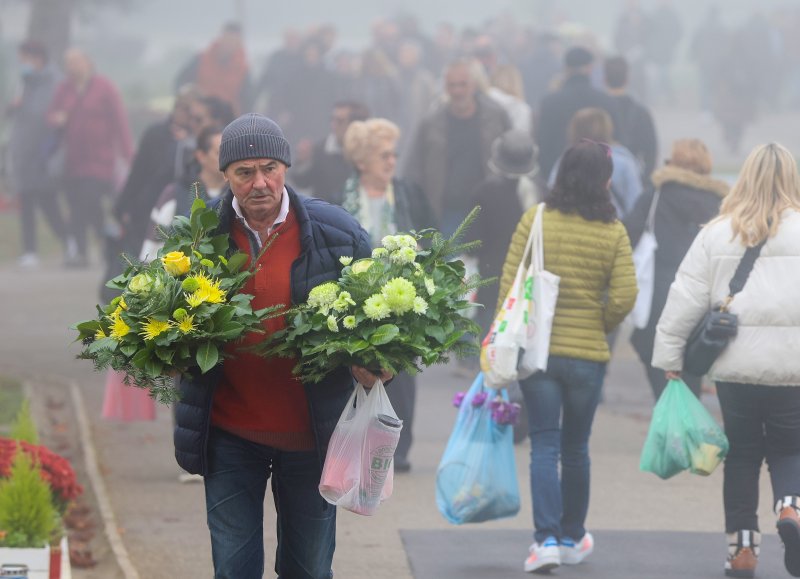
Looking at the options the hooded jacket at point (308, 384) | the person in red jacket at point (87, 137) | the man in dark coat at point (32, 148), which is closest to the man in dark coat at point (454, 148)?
the person in red jacket at point (87, 137)

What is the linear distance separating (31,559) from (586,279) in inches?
102

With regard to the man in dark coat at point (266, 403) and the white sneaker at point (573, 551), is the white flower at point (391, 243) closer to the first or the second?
the man in dark coat at point (266, 403)

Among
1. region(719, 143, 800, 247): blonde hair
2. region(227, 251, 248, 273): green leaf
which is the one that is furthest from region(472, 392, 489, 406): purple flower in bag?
region(227, 251, 248, 273): green leaf

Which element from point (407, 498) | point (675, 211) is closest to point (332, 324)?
point (407, 498)

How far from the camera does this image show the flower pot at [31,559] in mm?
7121

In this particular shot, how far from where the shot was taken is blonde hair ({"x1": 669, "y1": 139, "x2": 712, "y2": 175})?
967 centimetres

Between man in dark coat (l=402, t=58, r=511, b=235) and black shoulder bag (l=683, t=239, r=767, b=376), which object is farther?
man in dark coat (l=402, t=58, r=511, b=235)

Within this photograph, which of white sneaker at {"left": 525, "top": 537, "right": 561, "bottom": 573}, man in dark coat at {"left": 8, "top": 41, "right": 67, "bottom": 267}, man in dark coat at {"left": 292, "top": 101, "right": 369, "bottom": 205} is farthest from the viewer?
man in dark coat at {"left": 8, "top": 41, "right": 67, "bottom": 267}

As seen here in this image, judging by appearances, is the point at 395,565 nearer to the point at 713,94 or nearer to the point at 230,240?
the point at 230,240

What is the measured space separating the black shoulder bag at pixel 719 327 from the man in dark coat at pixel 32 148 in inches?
567

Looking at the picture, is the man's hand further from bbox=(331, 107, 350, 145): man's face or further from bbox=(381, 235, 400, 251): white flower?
bbox=(331, 107, 350, 145): man's face

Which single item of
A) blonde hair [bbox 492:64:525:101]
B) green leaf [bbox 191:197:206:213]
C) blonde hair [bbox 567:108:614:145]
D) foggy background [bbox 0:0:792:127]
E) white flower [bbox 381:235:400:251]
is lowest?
white flower [bbox 381:235:400:251]

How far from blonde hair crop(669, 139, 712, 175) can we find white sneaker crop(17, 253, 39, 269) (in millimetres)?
12638

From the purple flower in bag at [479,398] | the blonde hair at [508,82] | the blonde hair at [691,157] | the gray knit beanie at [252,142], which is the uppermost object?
the blonde hair at [508,82]
